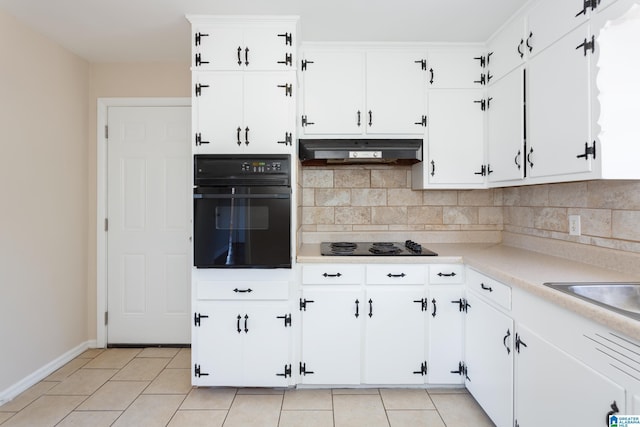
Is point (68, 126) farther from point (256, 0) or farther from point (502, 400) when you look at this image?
point (502, 400)

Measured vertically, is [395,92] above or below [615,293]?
above

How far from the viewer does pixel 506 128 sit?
91.9 inches

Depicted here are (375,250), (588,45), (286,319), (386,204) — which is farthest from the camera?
(386,204)

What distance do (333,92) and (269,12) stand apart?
68cm

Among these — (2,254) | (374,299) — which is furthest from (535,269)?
(2,254)

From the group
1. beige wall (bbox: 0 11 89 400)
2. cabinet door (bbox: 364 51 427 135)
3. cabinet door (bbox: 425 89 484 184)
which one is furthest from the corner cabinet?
beige wall (bbox: 0 11 89 400)

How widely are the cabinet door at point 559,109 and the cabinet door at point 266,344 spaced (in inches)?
69.5

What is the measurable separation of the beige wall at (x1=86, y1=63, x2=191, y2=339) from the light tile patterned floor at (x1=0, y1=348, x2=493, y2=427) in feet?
2.71

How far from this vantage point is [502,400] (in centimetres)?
182

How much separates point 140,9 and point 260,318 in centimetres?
209

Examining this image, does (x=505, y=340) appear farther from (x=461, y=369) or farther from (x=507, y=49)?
(x=507, y=49)

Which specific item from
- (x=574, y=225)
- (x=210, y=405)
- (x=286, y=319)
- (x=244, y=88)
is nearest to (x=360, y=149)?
(x=244, y=88)

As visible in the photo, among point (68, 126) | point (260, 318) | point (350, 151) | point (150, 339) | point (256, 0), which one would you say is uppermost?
point (256, 0)

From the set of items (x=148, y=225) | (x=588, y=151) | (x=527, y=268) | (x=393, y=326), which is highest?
(x=588, y=151)
